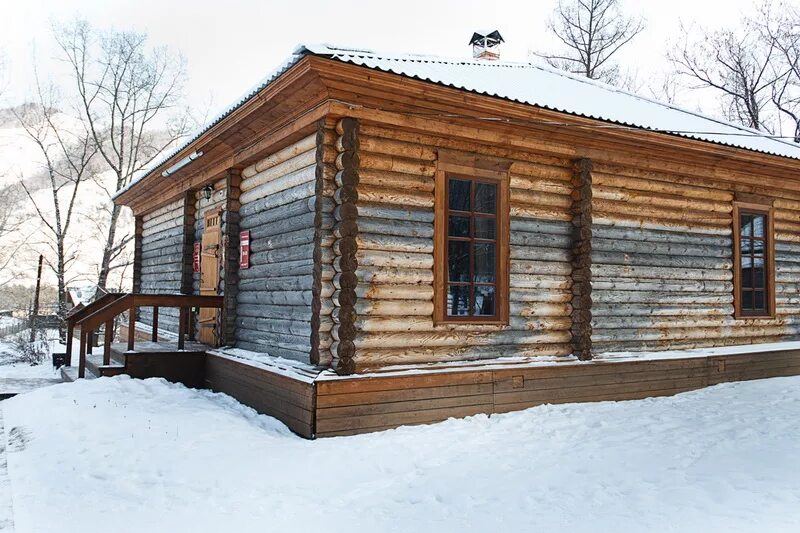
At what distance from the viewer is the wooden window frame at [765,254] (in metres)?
10.3

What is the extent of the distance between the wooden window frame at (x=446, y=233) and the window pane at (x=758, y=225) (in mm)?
5277

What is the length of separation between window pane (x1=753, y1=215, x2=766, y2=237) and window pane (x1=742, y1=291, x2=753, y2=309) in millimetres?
989

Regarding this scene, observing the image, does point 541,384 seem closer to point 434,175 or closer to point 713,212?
point 434,175

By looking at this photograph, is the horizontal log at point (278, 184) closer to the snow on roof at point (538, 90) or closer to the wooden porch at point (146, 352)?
the snow on roof at point (538, 90)

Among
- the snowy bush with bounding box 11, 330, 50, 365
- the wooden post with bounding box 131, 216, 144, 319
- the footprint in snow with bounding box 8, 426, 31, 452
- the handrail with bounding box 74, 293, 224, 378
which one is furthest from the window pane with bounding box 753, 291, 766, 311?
the snowy bush with bounding box 11, 330, 50, 365

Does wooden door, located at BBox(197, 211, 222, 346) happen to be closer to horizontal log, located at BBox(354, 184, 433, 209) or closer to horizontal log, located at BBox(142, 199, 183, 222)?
horizontal log, located at BBox(142, 199, 183, 222)

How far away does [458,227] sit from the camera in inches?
303

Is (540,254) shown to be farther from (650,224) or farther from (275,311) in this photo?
(275,311)

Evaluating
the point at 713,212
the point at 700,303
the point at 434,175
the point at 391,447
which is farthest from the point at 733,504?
the point at 713,212

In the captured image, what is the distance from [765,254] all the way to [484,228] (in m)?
5.87

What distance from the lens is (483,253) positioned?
7.89 m

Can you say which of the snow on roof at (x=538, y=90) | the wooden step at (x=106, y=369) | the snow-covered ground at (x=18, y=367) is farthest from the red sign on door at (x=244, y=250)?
the snow-covered ground at (x=18, y=367)

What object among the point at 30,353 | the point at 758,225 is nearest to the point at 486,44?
the point at 758,225

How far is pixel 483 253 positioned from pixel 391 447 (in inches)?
110
